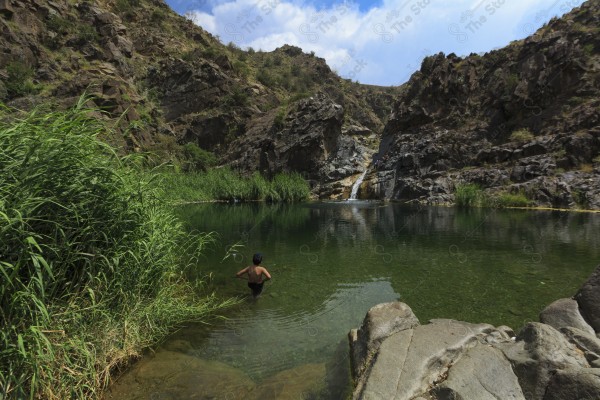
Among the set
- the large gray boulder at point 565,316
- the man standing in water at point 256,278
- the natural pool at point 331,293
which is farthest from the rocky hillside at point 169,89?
the large gray boulder at point 565,316

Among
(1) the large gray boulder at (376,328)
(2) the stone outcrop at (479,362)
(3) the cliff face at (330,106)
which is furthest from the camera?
(3) the cliff face at (330,106)

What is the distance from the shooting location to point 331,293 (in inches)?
420

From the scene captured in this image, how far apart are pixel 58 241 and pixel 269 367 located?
4.04m

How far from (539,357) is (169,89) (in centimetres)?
8239

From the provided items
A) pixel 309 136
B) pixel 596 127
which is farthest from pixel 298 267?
pixel 309 136

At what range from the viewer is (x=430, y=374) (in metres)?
4.46

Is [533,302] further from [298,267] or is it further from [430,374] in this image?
[298,267]

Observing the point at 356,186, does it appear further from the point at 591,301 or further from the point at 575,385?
the point at 575,385

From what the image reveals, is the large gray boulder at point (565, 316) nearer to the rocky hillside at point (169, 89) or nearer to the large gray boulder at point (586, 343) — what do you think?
the large gray boulder at point (586, 343)

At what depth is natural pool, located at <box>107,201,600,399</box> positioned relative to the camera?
18.9 ft

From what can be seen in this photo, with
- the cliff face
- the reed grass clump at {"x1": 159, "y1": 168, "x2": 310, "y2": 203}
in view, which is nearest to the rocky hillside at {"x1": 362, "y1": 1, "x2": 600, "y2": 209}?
the cliff face

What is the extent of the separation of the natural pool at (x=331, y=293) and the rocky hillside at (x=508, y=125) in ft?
67.7

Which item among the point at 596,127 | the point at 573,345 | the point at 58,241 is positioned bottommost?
the point at 573,345

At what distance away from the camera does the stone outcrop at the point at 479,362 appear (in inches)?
155
